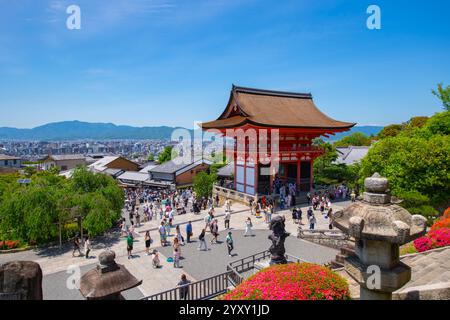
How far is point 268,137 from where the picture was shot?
27.1 m

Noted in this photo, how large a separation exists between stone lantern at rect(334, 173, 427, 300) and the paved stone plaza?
8376 mm

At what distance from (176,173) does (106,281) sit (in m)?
45.3

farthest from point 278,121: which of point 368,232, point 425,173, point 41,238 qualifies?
point 368,232

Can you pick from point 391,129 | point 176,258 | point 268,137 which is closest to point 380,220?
point 176,258

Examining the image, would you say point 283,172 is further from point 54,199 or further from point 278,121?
point 54,199

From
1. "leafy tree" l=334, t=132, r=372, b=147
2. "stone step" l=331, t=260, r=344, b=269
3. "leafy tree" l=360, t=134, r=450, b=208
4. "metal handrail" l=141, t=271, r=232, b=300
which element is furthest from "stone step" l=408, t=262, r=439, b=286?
"leafy tree" l=334, t=132, r=372, b=147

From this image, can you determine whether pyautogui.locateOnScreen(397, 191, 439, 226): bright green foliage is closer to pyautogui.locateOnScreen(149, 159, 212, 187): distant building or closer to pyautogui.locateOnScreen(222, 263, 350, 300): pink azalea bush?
pyautogui.locateOnScreen(222, 263, 350, 300): pink azalea bush

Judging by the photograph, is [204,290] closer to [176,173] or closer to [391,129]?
[176,173]

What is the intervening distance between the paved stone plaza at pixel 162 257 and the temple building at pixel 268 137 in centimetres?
800

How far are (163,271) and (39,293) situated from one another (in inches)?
391

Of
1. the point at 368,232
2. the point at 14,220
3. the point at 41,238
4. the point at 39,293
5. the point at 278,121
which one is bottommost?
the point at 41,238

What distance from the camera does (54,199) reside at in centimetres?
1805

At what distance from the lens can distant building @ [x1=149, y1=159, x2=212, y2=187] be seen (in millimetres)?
48559

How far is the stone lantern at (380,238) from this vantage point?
14.9 feet
